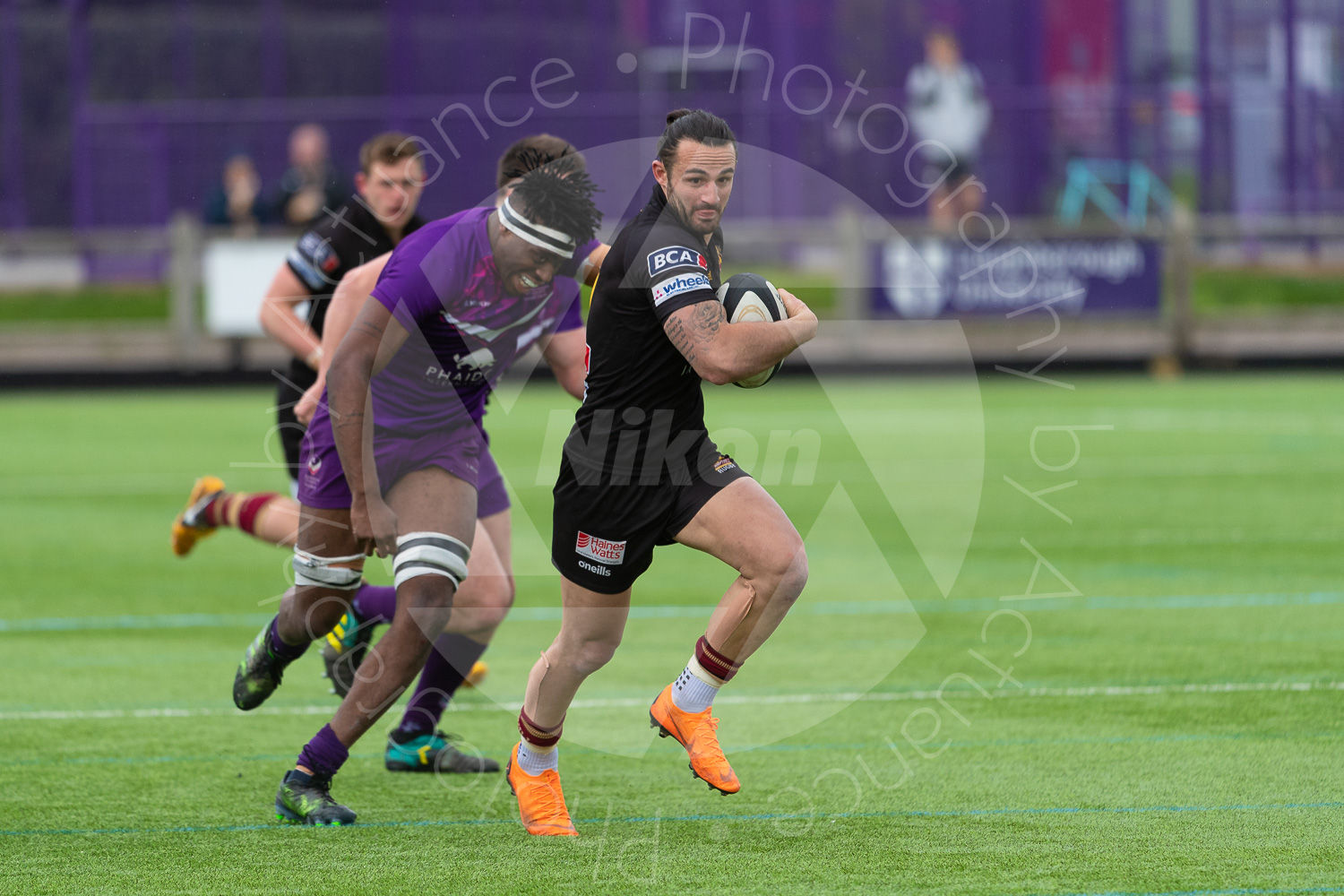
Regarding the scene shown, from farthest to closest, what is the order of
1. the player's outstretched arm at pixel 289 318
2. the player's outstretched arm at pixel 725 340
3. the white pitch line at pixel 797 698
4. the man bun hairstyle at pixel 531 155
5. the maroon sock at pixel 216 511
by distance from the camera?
the maroon sock at pixel 216 511, the player's outstretched arm at pixel 289 318, the white pitch line at pixel 797 698, the man bun hairstyle at pixel 531 155, the player's outstretched arm at pixel 725 340

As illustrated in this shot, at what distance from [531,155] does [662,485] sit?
1.33m

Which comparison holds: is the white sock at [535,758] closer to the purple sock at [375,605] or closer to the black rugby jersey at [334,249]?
the purple sock at [375,605]

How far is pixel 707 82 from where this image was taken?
33094mm

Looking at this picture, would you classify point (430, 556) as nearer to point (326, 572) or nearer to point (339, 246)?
point (326, 572)

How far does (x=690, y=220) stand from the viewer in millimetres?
5535

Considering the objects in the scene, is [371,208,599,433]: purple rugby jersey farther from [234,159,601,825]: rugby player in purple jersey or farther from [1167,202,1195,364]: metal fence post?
[1167,202,1195,364]: metal fence post

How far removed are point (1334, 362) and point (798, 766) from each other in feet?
69.8

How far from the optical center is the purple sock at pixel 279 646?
259 inches

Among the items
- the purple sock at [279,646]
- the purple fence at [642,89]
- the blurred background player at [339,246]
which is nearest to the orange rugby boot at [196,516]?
the blurred background player at [339,246]

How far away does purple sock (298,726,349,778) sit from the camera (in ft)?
19.0

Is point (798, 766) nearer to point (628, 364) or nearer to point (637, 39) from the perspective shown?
point (628, 364)

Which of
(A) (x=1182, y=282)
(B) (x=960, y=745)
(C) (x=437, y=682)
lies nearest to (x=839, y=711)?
(B) (x=960, y=745)

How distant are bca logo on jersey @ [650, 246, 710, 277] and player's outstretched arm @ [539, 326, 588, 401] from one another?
1.35 metres

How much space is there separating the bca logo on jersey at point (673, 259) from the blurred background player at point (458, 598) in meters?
0.74
